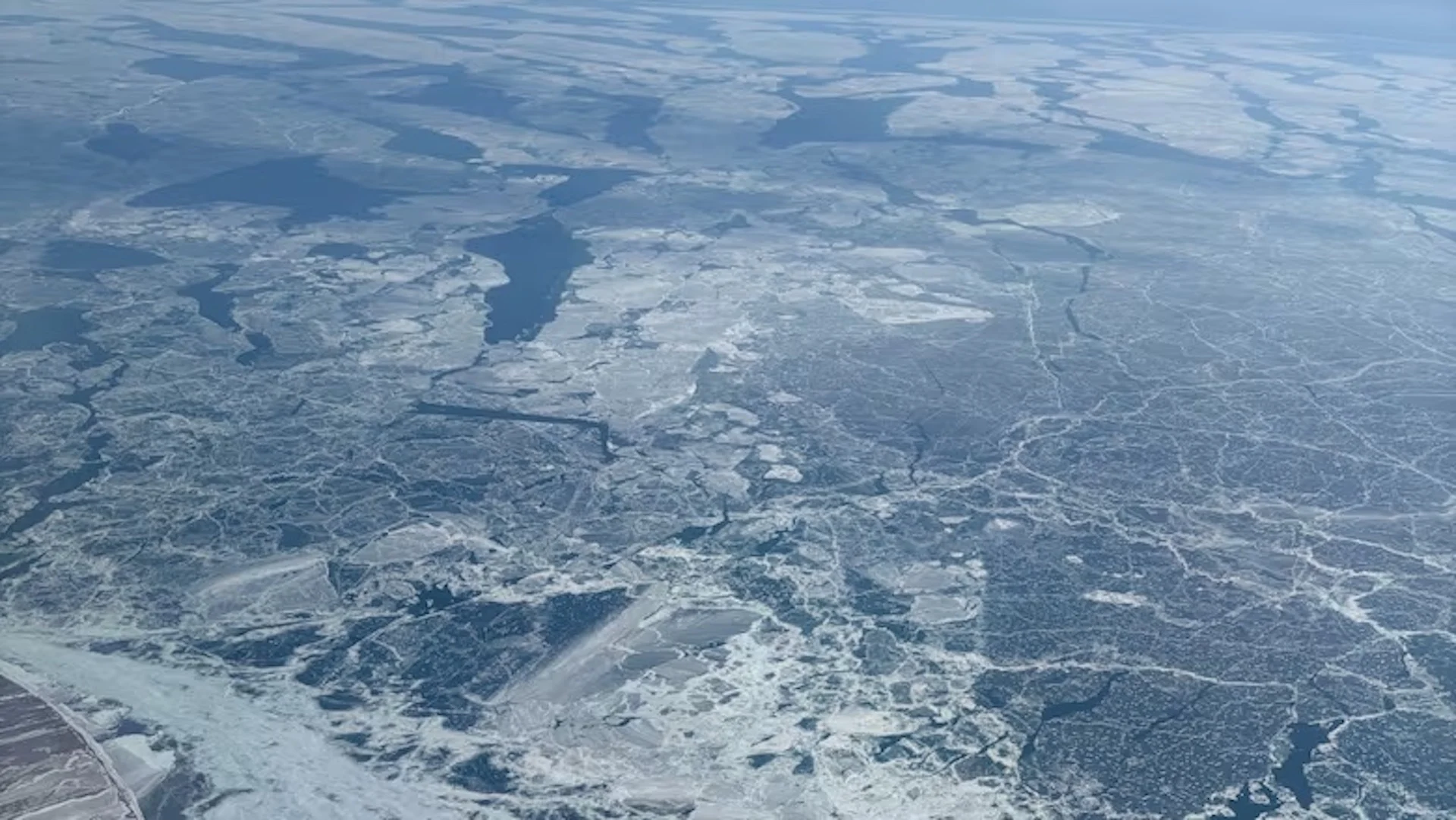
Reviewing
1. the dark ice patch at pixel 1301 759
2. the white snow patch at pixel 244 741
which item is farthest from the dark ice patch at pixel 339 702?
the dark ice patch at pixel 1301 759

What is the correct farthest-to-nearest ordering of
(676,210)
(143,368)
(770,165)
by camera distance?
(770,165), (676,210), (143,368)

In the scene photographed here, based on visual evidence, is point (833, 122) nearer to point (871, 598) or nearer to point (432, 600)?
point (871, 598)

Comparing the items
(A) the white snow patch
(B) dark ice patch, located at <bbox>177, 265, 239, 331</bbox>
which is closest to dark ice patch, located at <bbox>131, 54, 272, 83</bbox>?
(B) dark ice patch, located at <bbox>177, 265, 239, 331</bbox>

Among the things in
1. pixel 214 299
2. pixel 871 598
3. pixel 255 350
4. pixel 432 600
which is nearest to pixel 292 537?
pixel 432 600

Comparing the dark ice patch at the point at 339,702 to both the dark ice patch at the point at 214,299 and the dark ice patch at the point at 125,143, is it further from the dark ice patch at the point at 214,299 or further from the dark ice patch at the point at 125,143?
the dark ice patch at the point at 125,143

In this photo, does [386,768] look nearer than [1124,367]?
Yes

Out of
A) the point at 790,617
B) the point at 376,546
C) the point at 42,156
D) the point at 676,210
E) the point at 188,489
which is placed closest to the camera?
the point at 790,617

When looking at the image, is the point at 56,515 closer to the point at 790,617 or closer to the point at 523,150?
the point at 790,617

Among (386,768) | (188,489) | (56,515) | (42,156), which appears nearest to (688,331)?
(188,489)
